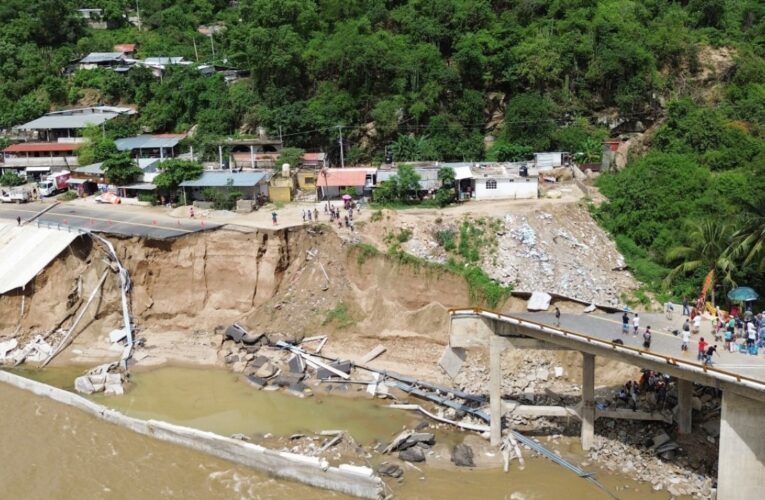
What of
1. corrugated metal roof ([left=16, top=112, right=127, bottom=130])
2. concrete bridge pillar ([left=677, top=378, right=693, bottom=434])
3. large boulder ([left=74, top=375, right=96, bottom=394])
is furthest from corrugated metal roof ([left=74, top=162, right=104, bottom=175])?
concrete bridge pillar ([left=677, top=378, right=693, bottom=434])

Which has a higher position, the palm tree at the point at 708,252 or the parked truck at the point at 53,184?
the parked truck at the point at 53,184

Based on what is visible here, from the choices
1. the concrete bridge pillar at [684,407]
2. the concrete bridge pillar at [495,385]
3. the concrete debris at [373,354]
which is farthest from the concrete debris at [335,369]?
the concrete bridge pillar at [684,407]

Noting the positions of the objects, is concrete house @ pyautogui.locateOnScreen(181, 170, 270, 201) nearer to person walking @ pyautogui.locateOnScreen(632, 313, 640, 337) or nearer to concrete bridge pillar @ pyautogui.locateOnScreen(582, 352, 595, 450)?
concrete bridge pillar @ pyautogui.locateOnScreen(582, 352, 595, 450)

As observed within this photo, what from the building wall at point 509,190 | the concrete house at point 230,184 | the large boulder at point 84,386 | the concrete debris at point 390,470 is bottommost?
the concrete debris at point 390,470

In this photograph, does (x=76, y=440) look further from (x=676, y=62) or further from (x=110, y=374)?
(x=676, y=62)

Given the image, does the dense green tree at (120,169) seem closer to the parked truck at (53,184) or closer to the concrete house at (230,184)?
the parked truck at (53,184)

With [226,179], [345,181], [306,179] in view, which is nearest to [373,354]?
[345,181]
